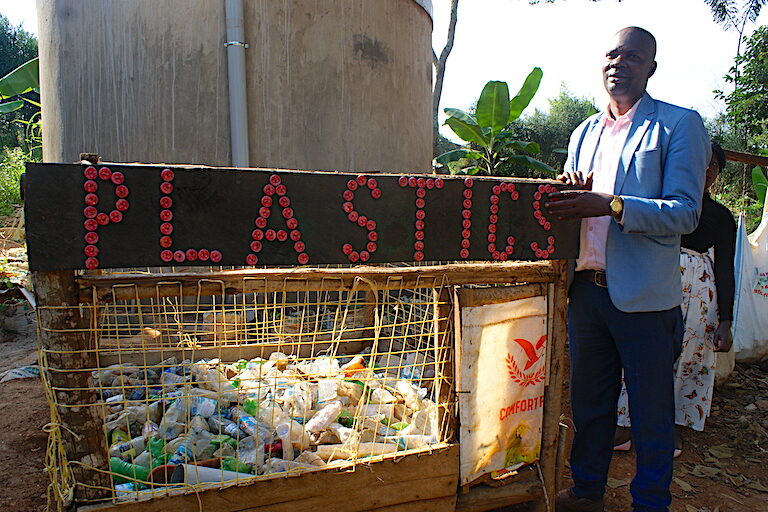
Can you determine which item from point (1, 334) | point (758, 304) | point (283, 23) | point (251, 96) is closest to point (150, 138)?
point (251, 96)

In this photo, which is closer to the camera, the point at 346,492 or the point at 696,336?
the point at 346,492

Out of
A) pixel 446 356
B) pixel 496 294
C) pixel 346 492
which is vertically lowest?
pixel 346 492

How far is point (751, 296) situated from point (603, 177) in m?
3.52

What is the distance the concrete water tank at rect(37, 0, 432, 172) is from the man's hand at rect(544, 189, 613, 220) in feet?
11.4

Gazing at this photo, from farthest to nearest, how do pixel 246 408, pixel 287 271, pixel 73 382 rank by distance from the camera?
1. pixel 246 408
2. pixel 287 271
3. pixel 73 382

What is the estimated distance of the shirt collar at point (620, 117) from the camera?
→ 237 centimetres

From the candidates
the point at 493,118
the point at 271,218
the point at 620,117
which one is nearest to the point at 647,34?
the point at 620,117

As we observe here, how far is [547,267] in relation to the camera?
Result: 2.53 m

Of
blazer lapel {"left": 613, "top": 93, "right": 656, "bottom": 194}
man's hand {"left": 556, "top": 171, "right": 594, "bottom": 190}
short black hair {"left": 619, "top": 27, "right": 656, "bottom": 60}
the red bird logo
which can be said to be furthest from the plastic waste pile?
short black hair {"left": 619, "top": 27, "right": 656, "bottom": 60}

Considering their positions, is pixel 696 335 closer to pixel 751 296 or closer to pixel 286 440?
pixel 751 296

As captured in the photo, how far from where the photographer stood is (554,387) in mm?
2609

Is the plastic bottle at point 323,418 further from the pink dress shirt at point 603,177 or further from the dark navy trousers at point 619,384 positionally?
the pink dress shirt at point 603,177

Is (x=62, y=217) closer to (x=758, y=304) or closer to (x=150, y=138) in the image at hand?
(x=150, y=138)

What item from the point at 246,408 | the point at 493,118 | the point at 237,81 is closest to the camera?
the point at 246,408
